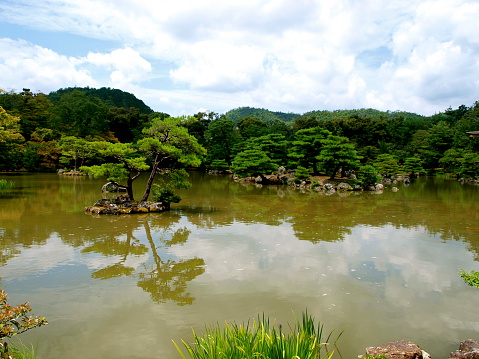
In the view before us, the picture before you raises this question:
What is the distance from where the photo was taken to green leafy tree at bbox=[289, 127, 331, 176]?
26.8m

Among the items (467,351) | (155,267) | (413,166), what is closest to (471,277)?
(467,351)

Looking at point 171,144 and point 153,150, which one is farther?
point 171,144

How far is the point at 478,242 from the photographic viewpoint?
959cm

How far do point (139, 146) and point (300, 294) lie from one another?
31.9 feet

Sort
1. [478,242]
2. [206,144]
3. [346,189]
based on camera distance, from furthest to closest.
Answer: [206,144]
[346,189]
[478,242]

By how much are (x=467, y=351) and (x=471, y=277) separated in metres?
3.32

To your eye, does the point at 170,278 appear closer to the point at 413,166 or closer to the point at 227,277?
the point at 227,277

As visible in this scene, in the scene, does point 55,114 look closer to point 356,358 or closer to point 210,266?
point 210,266

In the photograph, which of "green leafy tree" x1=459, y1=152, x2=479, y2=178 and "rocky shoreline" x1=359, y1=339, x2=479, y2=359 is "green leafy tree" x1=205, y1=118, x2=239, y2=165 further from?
"rocky shoreline" x1=359, y1=339, x2=479, y2=359

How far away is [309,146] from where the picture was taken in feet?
90.0

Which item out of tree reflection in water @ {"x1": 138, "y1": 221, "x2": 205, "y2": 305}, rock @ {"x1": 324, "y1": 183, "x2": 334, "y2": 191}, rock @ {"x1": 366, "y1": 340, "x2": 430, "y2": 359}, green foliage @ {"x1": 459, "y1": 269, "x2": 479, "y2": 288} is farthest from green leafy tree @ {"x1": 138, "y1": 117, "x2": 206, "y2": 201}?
rock @ {"x1": 324, "y1": 183, "x2": 334, "y2": 191}

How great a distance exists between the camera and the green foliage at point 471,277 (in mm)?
6285

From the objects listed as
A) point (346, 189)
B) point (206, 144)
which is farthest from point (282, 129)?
point (346, 189)

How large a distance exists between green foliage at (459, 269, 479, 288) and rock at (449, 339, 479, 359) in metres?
2.85
